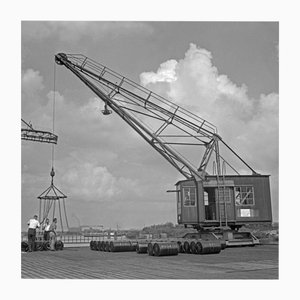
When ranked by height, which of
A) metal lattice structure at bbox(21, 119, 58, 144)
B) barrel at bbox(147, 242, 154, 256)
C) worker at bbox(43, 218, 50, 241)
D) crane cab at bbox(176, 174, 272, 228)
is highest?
metal lattice structure at bbox(21, 119, 58, 144)

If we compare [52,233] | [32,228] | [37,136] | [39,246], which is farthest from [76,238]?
[37,136]

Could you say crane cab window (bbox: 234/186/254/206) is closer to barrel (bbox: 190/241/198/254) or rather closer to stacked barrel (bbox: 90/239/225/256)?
stacked barrel (bbox: 90/239/225/256)

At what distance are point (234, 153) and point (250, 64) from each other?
6.21 meters

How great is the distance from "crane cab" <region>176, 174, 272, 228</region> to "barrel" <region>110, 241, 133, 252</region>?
3286 millimetres

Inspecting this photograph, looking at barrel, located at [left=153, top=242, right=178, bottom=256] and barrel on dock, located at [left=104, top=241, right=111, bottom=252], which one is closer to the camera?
barrel, located at [left=153, top=242, right=178, bottom=256]

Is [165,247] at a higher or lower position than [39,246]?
higher

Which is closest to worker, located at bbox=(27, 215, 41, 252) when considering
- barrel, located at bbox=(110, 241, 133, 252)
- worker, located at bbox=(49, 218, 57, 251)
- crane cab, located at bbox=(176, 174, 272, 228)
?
worker, located at bbox=(49, 218, 57, 251)

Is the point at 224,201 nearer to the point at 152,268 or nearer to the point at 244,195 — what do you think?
the point at 244,195

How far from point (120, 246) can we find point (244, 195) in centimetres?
658

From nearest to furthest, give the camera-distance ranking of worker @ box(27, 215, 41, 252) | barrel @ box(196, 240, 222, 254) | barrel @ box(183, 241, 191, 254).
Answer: barrel @ box(196, 240, 222, 254), barrel @ box(183, 241, 191, 254), worker @ box(27, 215, 41, 252)

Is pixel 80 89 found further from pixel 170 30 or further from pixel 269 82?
pixel 269 82

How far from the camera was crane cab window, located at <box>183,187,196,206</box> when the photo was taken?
2173 centimetres

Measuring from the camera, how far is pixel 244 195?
72.6 feet
